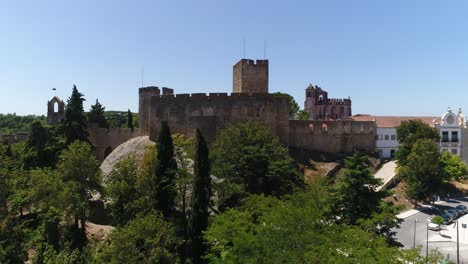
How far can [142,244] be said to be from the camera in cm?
2034

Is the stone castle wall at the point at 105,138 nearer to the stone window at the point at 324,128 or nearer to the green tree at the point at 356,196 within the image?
the stone window at the point at 324,128

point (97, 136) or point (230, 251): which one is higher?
point (97, 136)

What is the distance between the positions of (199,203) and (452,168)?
2817 centimetres

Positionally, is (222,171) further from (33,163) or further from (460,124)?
(460,124)

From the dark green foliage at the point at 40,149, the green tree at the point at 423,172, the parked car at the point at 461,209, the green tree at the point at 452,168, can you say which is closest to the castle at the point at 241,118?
the green tree at the point at 423,172

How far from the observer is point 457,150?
48.2 meters

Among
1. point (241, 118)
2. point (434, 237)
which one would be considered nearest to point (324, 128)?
point (241, 118)

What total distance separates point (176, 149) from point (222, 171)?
361cm

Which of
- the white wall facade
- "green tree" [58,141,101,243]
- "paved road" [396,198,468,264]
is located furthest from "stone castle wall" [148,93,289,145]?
the white wall facade

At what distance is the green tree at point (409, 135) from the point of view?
39.0 metres

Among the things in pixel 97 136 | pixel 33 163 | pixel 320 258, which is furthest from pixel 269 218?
pixel 97 136

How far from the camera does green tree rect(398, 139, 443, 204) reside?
113 ft

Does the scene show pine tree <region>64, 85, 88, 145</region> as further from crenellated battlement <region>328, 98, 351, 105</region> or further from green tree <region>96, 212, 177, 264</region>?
crenellated battlement <region>328, 98, 351, 105</region>

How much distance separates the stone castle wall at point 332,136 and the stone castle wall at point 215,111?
5.40 metres
